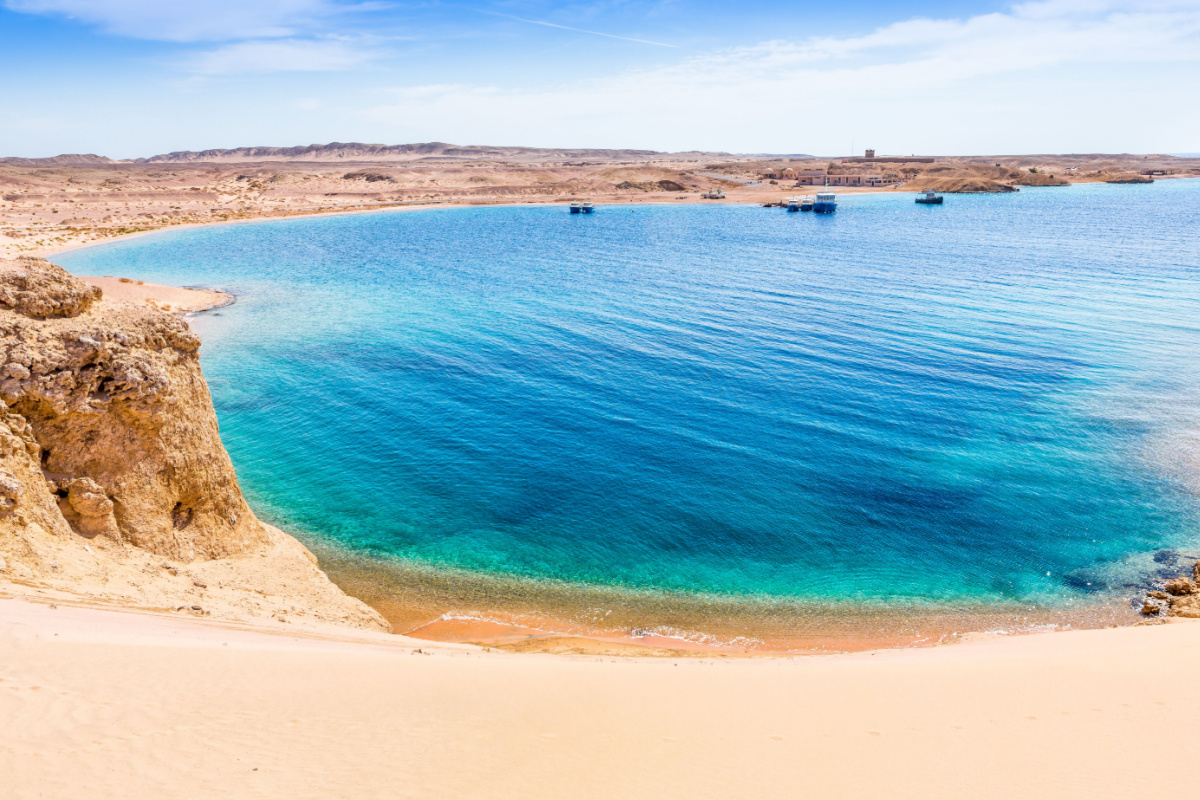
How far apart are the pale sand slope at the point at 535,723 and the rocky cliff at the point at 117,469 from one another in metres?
2.35

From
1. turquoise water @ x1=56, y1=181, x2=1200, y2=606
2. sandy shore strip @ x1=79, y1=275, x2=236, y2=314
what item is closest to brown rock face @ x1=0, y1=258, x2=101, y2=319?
turquoise water @ x1=56, y1=181, x2=1200, y2=606

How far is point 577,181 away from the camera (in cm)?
18988

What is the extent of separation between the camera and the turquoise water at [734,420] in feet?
73.8

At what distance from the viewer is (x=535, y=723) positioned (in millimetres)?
10734

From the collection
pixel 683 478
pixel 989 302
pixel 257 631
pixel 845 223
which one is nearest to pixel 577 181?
pixel 845 223

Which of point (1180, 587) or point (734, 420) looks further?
point (734, 420)

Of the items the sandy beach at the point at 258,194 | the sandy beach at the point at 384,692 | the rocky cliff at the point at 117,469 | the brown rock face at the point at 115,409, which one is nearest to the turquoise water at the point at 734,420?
the sandy beach at the point at 384,692

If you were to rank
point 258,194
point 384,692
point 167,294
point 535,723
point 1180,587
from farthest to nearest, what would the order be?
1. point 258,194
2. point 167,294
3. point 1180,587
4. point 384,692
5. point 535,723

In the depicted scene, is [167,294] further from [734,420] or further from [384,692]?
[384,692]

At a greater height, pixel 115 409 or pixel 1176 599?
pixel 115 409

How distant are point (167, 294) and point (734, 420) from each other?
48.9m

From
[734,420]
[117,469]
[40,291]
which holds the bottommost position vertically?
[734,420]

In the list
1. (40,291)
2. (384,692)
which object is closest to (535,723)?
(384,692)

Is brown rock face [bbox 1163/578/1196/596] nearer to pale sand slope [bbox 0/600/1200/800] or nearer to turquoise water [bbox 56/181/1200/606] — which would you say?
turquoise water [bbox 56/181/1200/606]
